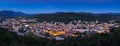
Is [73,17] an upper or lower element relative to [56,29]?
upper

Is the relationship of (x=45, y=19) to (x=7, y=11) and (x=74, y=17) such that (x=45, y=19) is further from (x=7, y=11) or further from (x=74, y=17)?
(x=7, y=11)

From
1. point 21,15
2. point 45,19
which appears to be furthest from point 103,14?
point 21,15

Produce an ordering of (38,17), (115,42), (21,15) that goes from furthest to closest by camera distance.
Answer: (21,15), (38,17), (115,42)

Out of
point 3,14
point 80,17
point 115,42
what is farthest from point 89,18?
point 115,42

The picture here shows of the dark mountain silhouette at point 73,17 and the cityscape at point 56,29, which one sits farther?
the dark mountain silhouette at point 73,17

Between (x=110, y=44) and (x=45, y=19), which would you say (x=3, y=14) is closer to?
(x=45, y=19)

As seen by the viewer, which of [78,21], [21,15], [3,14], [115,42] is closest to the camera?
[115,42]

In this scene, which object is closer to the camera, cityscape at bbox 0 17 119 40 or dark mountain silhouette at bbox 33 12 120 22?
cityscape at bbox 0 17 119 40

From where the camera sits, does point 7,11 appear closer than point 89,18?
No

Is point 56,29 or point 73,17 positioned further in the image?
point 73,17
